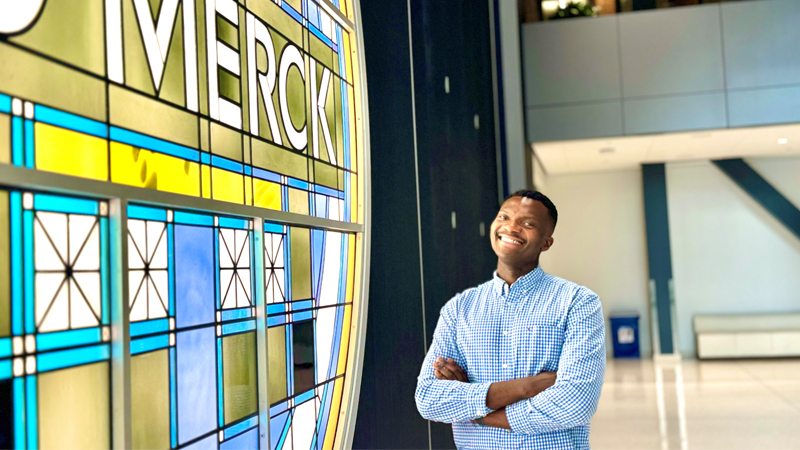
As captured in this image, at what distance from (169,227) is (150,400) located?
17.0 inches

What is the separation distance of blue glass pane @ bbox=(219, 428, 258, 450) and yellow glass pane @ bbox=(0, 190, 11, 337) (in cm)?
86

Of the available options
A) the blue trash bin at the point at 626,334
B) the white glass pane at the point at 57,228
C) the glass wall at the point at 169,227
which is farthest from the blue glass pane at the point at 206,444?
the blue trash bin at the point at 626,334

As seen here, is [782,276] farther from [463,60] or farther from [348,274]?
[348,274]

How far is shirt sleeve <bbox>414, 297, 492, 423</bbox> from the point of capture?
202 centimetres

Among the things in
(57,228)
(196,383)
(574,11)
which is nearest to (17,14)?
(57,228)

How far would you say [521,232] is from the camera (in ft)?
6.95

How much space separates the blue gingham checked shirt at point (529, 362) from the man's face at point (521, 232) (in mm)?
69

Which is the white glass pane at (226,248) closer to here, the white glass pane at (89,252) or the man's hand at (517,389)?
the white glass pane at (89,252)

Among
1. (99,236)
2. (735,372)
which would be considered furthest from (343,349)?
(735,372)

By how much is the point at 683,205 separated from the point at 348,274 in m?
9.94

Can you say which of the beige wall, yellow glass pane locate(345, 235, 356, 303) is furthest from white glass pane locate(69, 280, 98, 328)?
the beige wall

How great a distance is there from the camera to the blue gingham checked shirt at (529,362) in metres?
1.96

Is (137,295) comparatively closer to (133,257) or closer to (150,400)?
(133,257)

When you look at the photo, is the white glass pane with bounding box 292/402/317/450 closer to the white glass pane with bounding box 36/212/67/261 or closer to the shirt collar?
the shirt collar
